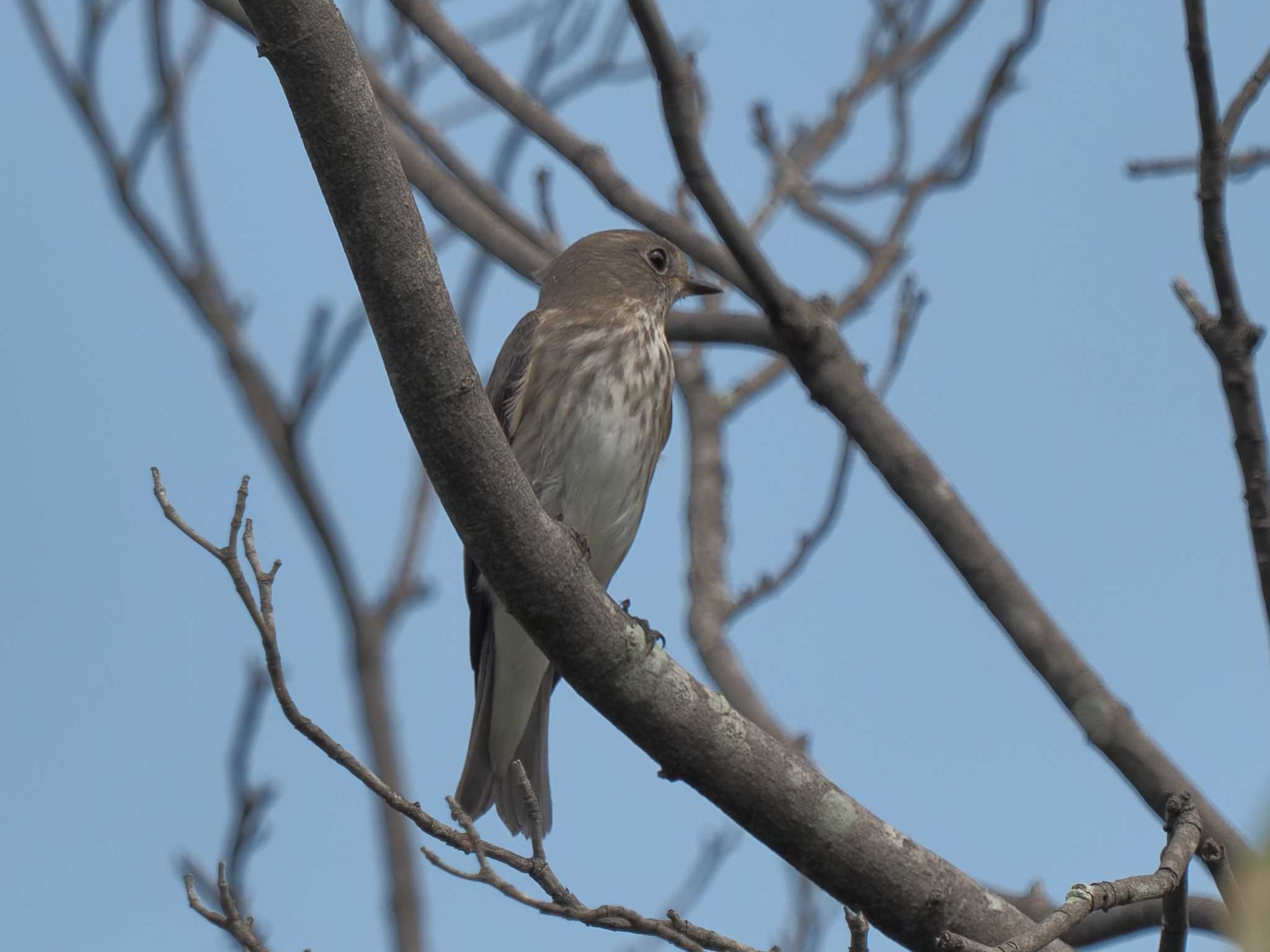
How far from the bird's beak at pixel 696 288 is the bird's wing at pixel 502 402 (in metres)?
0.77

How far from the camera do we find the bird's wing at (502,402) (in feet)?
18.0

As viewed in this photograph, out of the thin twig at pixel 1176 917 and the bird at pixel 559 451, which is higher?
Answer: the bird at pixel 559 451

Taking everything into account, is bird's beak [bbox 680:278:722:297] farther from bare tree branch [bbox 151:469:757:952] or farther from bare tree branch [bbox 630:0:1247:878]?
bare tree branch [bbox 151:469:757:952]

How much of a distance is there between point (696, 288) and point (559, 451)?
1.39 metres

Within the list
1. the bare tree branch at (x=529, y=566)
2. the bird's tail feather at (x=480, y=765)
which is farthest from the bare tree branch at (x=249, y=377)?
the bare tree branch at (x=529, y=566)

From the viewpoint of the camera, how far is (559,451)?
17.6ft

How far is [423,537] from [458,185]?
209 centimetres

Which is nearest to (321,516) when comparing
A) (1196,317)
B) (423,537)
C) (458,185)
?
(423,537)

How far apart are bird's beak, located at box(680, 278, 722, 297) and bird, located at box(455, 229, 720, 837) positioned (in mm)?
482

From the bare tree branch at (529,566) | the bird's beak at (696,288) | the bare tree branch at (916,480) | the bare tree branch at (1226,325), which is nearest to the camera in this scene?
the bare tree branch at (529,566)

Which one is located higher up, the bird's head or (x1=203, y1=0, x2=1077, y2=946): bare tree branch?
the bird's head

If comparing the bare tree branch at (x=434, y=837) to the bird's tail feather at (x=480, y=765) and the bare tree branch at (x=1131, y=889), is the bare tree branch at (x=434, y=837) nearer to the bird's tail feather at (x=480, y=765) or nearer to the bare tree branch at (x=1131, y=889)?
the bare tree branch at (x=1131, y=889)

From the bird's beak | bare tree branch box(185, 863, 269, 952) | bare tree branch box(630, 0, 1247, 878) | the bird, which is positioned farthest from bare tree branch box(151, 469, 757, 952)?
the bird's beak

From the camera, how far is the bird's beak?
21.1 ft
